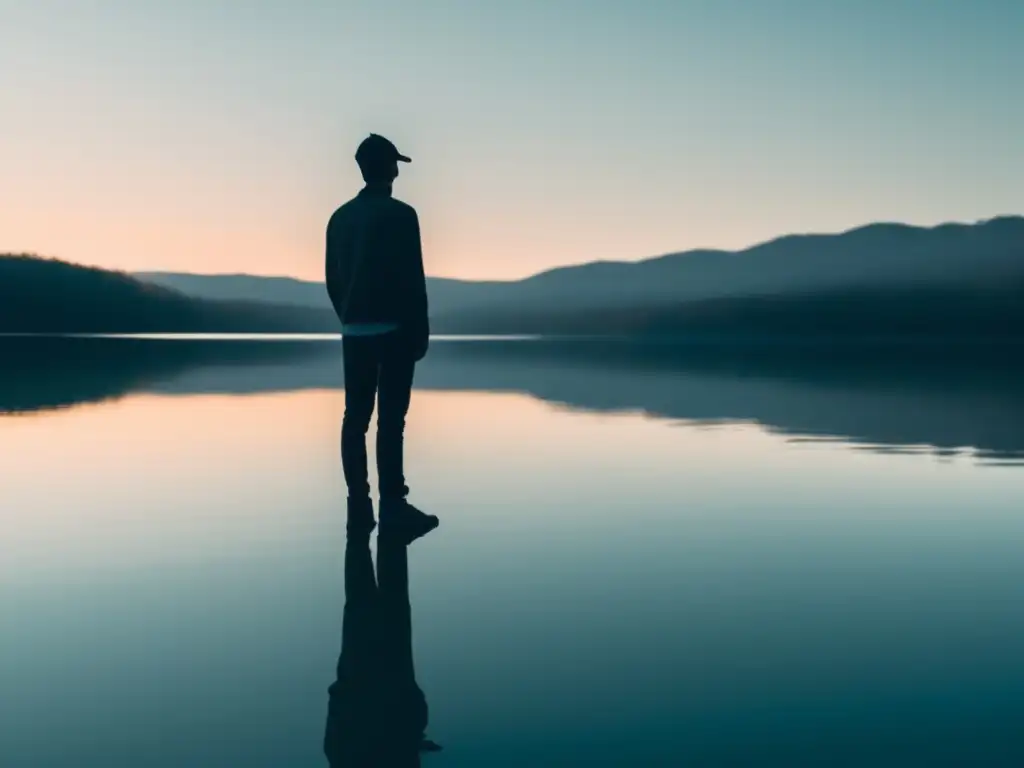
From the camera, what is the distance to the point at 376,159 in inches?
277

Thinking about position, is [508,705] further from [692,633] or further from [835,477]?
[835,477]

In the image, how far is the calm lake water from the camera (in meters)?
3.39

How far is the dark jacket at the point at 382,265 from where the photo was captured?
266 inches

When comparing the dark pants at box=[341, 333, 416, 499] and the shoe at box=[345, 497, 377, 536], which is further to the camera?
the shoe at box=[345, 497, 377, 536]

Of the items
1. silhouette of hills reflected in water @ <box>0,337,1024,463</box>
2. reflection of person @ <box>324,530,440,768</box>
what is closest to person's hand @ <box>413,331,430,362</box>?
reflection of person @ <box>324,530,440,768</box>

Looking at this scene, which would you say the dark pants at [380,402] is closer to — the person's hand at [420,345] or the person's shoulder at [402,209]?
the person's hand at [420,345]

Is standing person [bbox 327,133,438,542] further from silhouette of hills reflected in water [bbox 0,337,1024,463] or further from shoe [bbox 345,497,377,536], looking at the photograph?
silhouette of hills reflected in water [bbox 0,337,1024,463]

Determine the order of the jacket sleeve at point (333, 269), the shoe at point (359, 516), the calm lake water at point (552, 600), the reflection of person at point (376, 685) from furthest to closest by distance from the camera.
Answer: the jacket sleeve at point (333, 269) → the shoe at point (359, 516) → the calm lake water at point (552, 600) → the reflection of person at point (376, 685)

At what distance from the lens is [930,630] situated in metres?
4.59

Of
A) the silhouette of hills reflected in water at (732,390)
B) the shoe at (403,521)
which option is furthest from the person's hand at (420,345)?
the silhouette of hills reflected in water at (732,390)

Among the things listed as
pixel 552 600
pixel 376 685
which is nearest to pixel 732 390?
pixel 552 600

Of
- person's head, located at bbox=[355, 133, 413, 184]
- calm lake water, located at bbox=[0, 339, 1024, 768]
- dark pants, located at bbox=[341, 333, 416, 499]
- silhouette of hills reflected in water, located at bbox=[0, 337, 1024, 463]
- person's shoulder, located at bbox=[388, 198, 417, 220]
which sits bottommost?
silhouette of hills reflected in water, located at bbox=[0, 337, 1024, 463]

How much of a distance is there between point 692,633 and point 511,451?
7.13 meters

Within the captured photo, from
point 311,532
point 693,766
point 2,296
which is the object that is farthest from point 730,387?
point 2,296
